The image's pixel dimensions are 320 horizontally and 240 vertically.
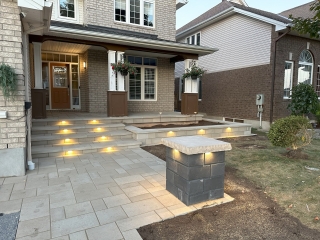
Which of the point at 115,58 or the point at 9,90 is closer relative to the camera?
the point at 9,90

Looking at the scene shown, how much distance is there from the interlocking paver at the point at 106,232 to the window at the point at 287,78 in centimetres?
985

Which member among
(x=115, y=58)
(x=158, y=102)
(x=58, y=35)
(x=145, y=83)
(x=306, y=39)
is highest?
(x=306, y=39)

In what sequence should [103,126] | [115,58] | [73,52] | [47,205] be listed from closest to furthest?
[47,205]
[103,126]
[115,58]
[73,52]

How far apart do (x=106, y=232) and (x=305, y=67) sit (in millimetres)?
11801

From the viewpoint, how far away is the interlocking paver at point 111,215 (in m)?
2.45

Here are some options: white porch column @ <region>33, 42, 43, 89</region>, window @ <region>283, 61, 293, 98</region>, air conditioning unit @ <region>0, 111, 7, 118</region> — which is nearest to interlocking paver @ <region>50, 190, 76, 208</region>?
air conditioning unit @ <region>0, 111, 7, 118</region>

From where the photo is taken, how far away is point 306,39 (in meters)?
10.0

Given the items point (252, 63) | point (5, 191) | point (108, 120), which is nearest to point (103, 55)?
point (108, 120)

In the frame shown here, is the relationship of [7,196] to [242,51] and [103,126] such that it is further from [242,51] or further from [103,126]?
[242,51]

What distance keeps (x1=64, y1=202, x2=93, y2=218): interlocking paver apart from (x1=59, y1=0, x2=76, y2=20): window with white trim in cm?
805

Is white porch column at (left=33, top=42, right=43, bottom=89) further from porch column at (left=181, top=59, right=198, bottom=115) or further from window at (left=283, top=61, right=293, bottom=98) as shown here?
window at (left=283, top=61, right=293, bottom=98)

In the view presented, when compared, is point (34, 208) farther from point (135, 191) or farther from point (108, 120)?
point (108, 120)

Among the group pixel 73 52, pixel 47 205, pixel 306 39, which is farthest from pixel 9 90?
pixel 306 39

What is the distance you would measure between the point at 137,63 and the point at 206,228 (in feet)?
Answer: 27.7
